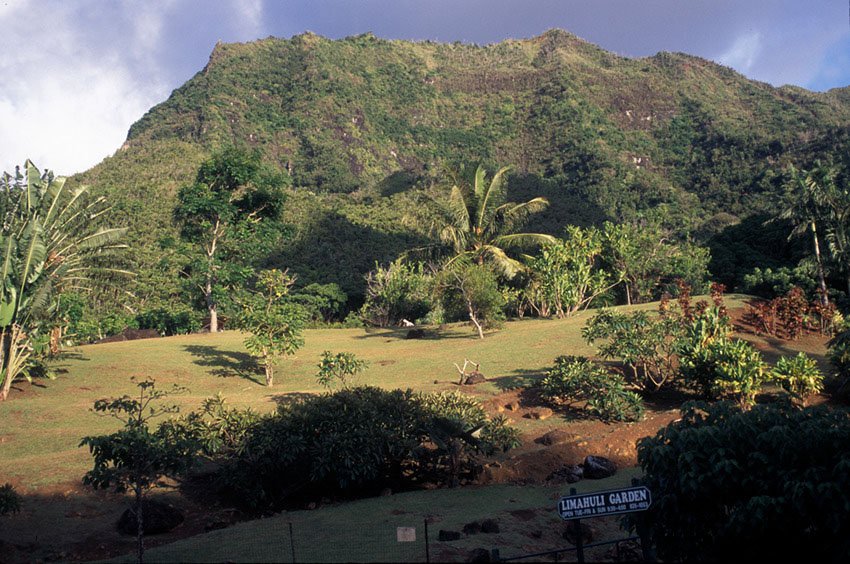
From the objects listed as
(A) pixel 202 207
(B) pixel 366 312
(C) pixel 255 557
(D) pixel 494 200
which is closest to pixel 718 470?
(C) pixel 255 557

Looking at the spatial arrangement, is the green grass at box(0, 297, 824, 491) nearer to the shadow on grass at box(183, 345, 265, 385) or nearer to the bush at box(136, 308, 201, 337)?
the shadow on grass at box(183, 345, 265, 385)

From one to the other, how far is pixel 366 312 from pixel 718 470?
36.8 m

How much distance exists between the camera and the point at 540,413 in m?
17.5

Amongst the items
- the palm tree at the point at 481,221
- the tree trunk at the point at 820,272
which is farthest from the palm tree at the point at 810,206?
the palm tree at the point at 481,221

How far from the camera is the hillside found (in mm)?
70938

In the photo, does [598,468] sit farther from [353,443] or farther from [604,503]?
[604,503]

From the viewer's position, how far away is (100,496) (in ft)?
40.5

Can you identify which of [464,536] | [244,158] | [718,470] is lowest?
[464,536]

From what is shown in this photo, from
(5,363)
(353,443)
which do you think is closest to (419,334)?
(5,363)

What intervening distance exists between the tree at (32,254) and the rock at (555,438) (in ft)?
45.3

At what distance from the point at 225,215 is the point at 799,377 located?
24.9m

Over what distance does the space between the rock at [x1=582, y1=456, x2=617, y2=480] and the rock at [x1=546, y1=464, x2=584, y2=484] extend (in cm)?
13

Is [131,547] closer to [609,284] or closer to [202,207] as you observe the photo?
[202,207]

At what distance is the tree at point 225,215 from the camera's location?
31.9 m
